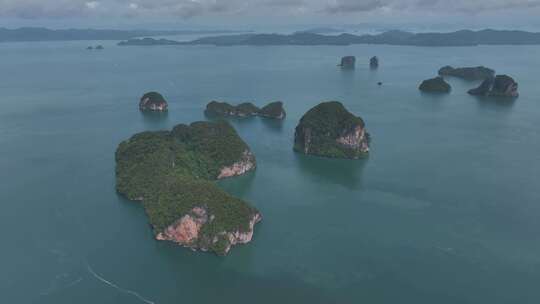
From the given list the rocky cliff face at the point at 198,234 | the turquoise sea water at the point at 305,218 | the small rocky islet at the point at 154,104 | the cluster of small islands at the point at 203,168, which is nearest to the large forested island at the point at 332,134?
the cluster of small islands at the point at 203,168

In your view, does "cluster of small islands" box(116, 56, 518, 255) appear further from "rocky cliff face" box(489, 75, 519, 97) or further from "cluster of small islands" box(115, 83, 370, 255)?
"rocky cliff face" box(489, 75, 519, 97)

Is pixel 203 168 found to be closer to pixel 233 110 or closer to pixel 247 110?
pixel 247 110

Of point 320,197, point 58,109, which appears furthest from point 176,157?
point 58,109

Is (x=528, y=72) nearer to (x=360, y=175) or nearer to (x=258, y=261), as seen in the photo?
(x=360, y=175)

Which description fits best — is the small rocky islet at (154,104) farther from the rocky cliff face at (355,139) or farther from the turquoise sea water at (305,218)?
the rocky cliff face at (355,139)

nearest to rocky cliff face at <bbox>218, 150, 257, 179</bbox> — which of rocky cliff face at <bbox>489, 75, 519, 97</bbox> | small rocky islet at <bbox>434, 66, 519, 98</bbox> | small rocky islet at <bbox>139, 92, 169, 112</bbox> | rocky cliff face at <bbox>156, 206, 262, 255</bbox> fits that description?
rocky cliff face at <bbox>156, 206, 262, 255</bbox>
